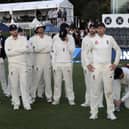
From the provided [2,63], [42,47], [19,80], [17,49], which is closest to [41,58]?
[42,47]

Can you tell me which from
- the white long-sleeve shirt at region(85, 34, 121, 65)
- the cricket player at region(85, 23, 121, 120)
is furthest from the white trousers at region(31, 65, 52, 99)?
the white long-sleeve shirt at region(85, 34, 121, 65)

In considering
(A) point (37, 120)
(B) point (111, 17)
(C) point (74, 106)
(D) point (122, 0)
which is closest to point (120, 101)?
(C) point (74, 106)

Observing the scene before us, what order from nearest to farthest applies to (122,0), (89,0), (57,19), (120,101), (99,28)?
(99,28) → (120,101) → (122,0) → (57,19) → (89,0)

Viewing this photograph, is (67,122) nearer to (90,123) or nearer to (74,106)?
(90,123)

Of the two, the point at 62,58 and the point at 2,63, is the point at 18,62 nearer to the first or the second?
the point at 62,58

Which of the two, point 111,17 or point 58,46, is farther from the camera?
point 111,17

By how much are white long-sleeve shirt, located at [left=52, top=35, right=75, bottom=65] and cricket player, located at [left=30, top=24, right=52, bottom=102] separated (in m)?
0.45

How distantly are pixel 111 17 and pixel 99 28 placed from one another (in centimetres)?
1564

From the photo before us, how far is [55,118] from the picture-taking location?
33.3 ft

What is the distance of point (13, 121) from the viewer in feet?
32.4

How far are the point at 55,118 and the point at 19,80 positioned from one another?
1444 millimetres

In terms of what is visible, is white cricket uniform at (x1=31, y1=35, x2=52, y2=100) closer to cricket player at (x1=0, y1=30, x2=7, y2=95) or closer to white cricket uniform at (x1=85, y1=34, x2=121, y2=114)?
cricket player at (x1=0, y1=30, x2=7, y2=95)

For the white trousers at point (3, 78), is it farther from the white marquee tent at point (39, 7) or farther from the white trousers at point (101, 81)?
the white marquee tent at point (39, 7)

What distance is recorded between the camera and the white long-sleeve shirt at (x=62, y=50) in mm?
11297
